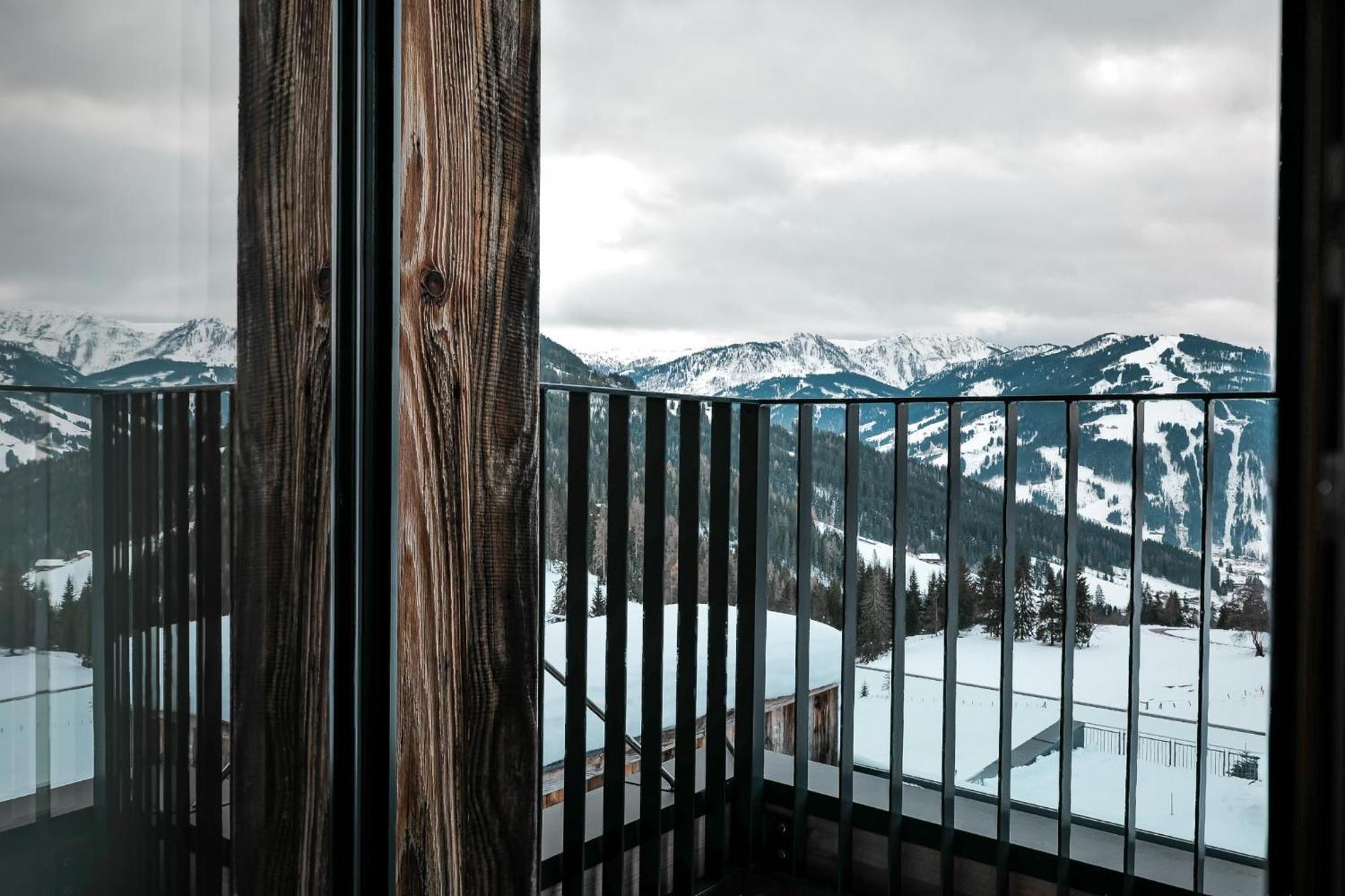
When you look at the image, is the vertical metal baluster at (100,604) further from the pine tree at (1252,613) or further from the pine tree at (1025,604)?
the pine tree at (1252,613)

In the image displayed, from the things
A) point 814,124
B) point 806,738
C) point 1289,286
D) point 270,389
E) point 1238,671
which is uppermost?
point 814,124

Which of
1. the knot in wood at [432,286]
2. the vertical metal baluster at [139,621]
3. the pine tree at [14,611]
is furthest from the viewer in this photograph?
the knot in wood at [432,286]

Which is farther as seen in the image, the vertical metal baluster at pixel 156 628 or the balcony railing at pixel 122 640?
the vertical metal baluster at pixel 156 628

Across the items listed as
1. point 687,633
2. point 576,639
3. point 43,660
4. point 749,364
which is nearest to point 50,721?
point 43,660

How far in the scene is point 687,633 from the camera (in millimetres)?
1907

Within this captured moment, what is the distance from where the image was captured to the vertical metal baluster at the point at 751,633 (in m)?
2.04

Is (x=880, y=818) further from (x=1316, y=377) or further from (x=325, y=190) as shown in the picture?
(x=325, y=190)

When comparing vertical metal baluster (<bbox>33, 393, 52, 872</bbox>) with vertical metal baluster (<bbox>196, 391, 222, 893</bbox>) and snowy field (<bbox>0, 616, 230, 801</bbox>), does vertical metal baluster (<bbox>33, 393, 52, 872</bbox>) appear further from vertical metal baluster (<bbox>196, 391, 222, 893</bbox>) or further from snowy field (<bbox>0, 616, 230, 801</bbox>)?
vertical metal baluster (<bbox>196, 391, 222, 893</bbox>)

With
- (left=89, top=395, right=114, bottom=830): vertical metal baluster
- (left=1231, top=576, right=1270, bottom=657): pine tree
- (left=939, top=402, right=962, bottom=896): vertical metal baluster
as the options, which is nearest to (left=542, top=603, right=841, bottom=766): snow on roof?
(left=939, top=402, right=962, bottom=896): vertical metal baluster

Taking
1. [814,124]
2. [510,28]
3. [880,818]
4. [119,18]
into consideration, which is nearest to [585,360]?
[814,124]

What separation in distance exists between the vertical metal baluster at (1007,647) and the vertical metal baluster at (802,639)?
468 millimetres

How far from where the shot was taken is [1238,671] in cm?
194

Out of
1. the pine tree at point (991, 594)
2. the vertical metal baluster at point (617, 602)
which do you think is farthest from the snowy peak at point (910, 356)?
the vertical metal baluster at point (617, 602)

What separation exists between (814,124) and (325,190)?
2.86 metres
